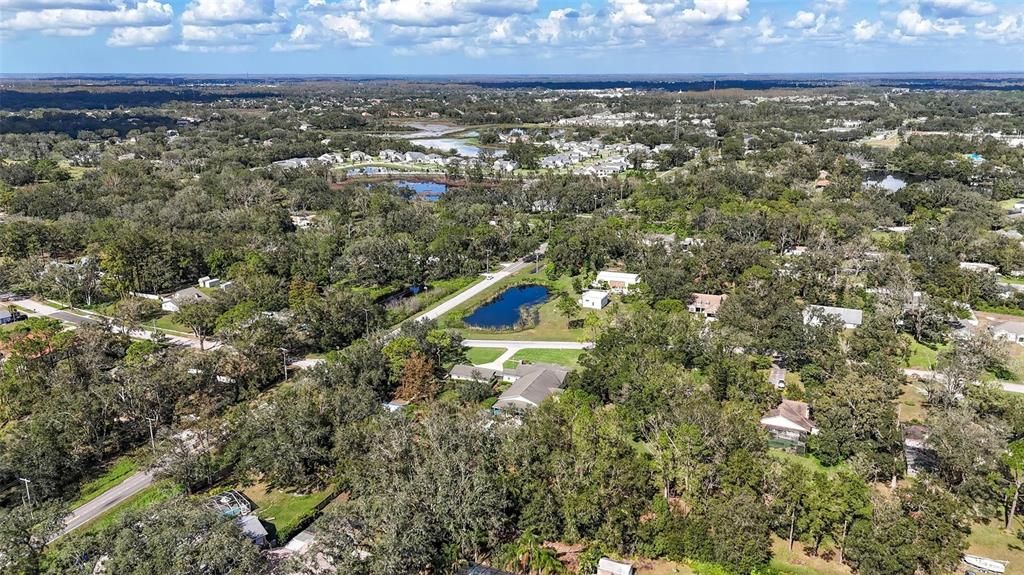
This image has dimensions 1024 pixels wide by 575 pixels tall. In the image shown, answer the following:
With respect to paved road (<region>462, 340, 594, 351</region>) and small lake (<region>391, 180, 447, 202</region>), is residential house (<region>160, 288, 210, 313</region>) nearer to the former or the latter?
paved road (<region>462, 340, 594, 351</region>)

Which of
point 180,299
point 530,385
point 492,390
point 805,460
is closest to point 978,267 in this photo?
point 805,460

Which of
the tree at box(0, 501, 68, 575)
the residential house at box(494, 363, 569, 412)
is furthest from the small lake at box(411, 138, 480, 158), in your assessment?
the tree at box(0, 501, 68, 575)

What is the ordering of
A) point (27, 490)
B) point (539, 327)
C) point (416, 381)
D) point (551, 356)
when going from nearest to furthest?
1. point (27, 490)
2. point (416, 381)
3. point (551, 356)
4. point (539, 327)

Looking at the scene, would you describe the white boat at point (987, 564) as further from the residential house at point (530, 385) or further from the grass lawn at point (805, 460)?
the residential house at point (530, 385)

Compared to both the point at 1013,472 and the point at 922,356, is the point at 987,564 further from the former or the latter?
the point at 922,356

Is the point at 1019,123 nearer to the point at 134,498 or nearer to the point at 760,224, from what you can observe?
the point at 760,224

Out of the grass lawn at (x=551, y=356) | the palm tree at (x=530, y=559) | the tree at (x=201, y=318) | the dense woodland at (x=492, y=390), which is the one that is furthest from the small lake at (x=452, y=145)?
the palm tree at (x=530, y=559)
